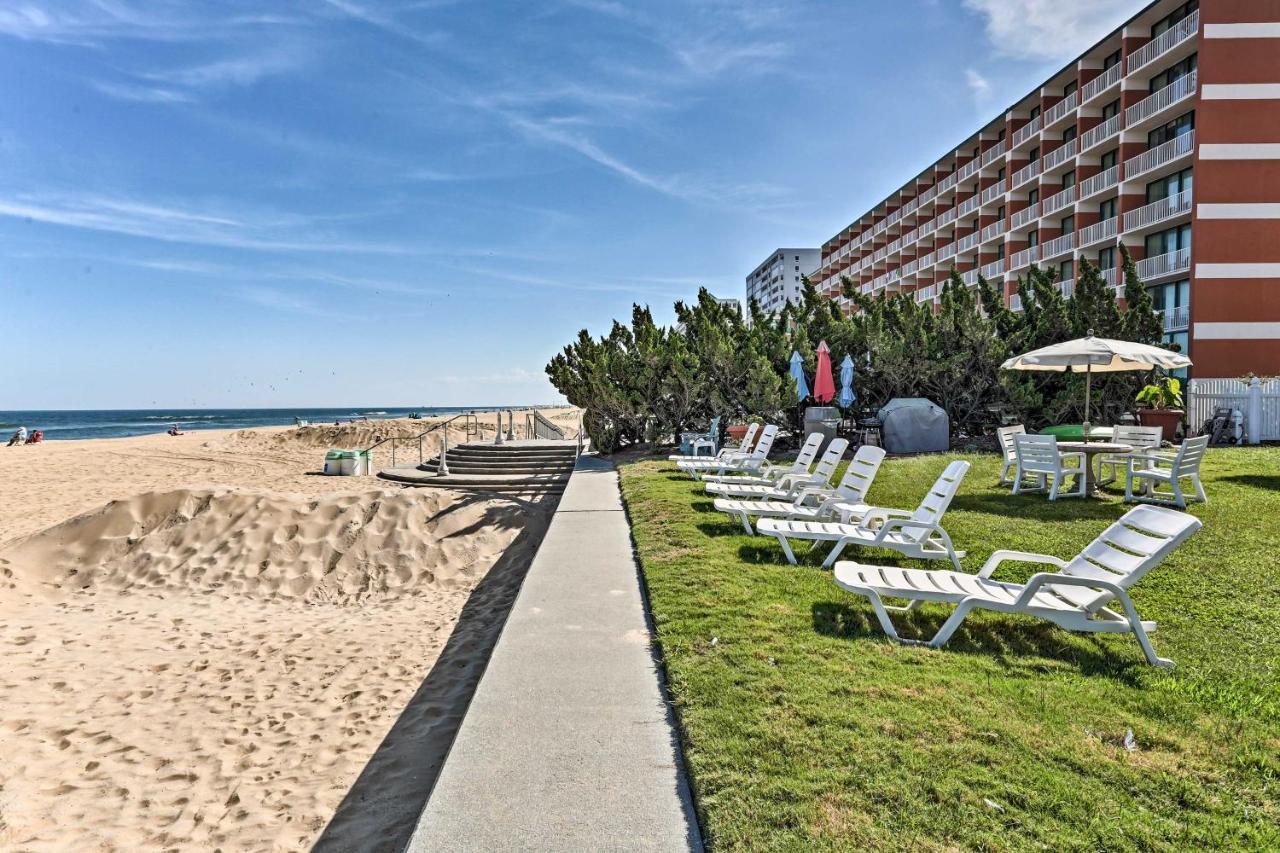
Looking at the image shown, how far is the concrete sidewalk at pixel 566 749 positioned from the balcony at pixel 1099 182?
35328 mm

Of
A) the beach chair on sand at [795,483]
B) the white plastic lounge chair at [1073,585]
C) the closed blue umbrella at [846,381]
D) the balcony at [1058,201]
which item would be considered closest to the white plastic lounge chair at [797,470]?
the beach chair on sand at [795,483]

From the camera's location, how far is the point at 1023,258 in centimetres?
3831

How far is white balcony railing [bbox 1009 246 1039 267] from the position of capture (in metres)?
37.2

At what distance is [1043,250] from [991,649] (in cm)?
3832

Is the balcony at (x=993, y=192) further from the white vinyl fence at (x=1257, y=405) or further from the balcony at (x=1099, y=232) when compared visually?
the white vinyl fence at (x=1257, y=405)

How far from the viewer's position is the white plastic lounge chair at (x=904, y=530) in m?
6.21

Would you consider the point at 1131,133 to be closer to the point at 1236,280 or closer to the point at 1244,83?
the point at 1244,83

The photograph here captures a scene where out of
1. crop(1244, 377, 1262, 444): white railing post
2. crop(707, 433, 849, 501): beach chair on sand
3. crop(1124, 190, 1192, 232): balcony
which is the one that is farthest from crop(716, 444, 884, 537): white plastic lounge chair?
crop(1124, 190, 1192, 232): balcony

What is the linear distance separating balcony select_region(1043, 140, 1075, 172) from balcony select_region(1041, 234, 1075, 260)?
3620 millimetres

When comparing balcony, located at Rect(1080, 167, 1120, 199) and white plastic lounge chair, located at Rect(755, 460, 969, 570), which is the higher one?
balcony, located at Rect(1080, 167, 1120, 199)

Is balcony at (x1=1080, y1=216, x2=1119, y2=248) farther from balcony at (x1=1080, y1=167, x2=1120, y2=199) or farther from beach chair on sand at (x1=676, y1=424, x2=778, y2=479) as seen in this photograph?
beach chair on sand at (x1=676, y1=424, x2=778, y2=479)

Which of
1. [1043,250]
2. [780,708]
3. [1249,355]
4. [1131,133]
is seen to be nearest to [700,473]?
[780,708]

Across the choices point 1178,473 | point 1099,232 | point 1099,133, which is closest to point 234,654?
point 1178,473

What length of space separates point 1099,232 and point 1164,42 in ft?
25.1
